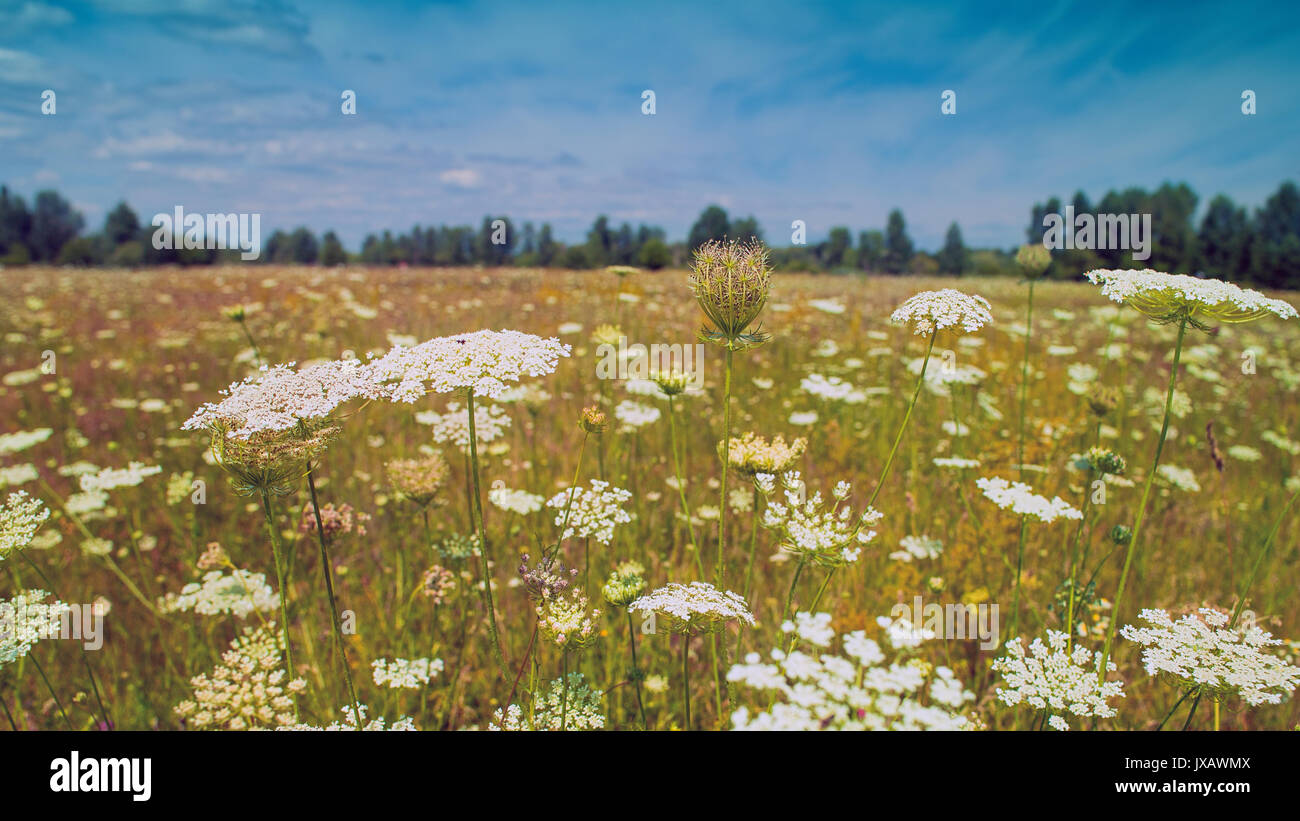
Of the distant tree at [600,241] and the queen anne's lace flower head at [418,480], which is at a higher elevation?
the distant tree at [600,241]

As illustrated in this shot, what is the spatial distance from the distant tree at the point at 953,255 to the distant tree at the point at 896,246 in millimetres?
7295

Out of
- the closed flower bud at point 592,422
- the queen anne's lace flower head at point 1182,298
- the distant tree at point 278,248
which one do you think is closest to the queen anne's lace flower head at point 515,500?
the closed flower bud at point 592,422

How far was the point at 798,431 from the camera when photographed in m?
5.36

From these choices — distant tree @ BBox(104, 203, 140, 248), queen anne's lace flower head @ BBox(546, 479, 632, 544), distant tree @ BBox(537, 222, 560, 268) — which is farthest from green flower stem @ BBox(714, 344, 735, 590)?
distant tree @ BBox(104, 203, 140, 248)

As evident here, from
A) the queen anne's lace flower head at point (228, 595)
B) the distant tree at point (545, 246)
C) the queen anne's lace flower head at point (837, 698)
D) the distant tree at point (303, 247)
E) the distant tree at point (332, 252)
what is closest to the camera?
Result: the queen anne's lace flower head at point (837, 698)

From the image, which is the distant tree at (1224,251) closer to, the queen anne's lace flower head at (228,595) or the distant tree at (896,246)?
the distant tree at (896,246)

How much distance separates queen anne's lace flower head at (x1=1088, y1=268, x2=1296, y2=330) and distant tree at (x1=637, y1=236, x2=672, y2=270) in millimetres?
24972

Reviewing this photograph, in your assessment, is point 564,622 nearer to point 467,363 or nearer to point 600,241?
point 467,363

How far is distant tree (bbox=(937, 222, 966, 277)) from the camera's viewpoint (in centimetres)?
6931

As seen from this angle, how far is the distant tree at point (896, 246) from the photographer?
180ft

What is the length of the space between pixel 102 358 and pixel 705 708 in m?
9.89

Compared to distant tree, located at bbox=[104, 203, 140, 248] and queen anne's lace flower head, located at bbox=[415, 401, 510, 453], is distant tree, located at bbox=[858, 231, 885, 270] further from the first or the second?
distant tree, located at bbox=[104, 203, 140, 248]

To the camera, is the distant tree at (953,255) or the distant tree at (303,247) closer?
the distant tree at (953,255)
